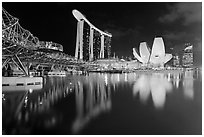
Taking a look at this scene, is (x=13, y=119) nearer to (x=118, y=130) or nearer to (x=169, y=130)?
(x=118, y=130)

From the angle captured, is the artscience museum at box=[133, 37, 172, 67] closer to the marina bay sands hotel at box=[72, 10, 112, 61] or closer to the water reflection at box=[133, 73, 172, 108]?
the marina bay sands hotel at box=[72, 10, 112, 61]

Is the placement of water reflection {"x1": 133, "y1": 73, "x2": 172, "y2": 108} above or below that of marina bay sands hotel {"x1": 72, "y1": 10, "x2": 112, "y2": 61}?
below

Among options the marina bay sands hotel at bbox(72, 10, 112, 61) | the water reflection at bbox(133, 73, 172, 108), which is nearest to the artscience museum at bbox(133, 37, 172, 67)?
the marina bay sands hotel at bbox(72, 10, 112, 61)

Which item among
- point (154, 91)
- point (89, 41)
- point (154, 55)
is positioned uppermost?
point (89, 41)

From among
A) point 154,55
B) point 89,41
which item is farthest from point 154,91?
point 89,41

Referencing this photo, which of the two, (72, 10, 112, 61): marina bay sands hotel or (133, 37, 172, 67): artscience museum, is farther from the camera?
(133, 37, 172, 67): artscience museum

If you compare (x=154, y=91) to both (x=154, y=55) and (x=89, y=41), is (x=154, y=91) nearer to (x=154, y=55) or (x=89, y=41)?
(x=154, y=55)

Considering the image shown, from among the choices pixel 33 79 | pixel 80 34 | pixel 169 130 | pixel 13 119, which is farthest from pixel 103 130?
pixel 80 34
